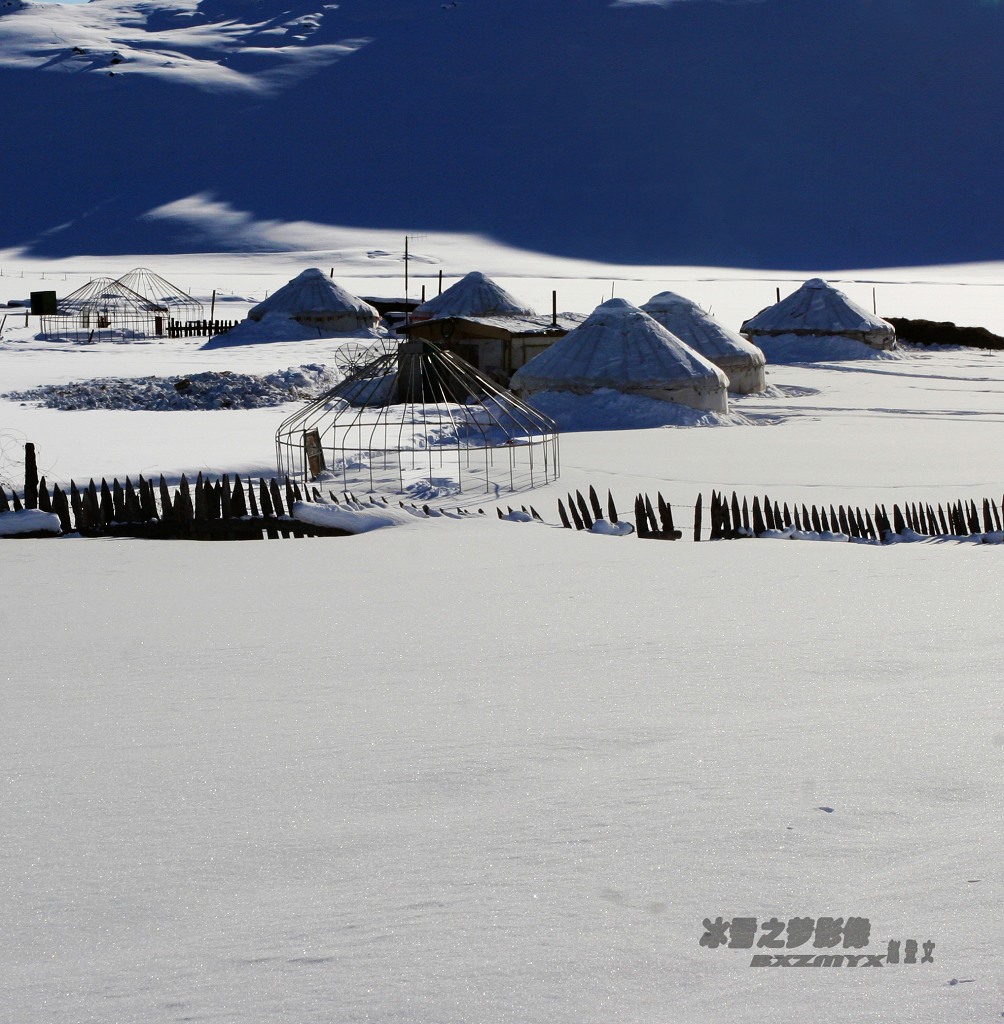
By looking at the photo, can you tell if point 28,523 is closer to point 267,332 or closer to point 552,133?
point 267,332

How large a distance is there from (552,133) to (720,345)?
81.1 metres

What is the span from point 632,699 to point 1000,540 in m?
5.67

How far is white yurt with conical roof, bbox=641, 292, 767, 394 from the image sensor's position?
72.3 ft

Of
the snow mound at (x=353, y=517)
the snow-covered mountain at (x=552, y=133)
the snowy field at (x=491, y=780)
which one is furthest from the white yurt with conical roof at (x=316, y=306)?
the snow-covered mountain at (x=552, y=133)

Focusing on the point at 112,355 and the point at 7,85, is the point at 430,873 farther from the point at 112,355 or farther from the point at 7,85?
the point at 7,85

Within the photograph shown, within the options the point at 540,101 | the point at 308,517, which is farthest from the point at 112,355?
the point at 540,101

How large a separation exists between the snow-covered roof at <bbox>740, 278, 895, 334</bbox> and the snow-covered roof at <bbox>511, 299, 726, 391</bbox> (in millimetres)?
12172

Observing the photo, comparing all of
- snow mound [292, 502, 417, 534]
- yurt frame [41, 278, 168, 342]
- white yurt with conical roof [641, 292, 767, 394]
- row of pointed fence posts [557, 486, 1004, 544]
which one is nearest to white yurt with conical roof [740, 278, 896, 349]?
white yurt with conical roof [641, 292, 767, 394]

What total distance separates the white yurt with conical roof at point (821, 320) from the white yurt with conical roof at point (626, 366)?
12090 millimetres

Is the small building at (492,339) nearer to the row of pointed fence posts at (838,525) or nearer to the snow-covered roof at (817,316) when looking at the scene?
the snow-covered roof at (817,316)

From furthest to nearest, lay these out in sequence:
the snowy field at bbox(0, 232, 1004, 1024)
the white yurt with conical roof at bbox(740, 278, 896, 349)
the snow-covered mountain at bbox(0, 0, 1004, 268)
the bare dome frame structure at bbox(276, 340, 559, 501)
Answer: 1. the snow-covered mountain at bbox(0, 0, 1004, 268)
2. the white yurt with conical roof at bbox(740, 278, 896, 349)
3. the bare dome frame structure at bbox(276, 340, 559, 501)
4. the snowy field at bbox(0, 232, 1004, 1024)

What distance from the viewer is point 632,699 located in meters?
4.13

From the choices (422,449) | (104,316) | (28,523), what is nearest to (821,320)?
(422,449)

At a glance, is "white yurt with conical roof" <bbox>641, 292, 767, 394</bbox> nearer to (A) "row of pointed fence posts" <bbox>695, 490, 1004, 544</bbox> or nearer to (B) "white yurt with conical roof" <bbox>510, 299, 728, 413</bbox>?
(B) "white yurt with conical roof" <bbox>510, 299, 728, 413</bbox>
